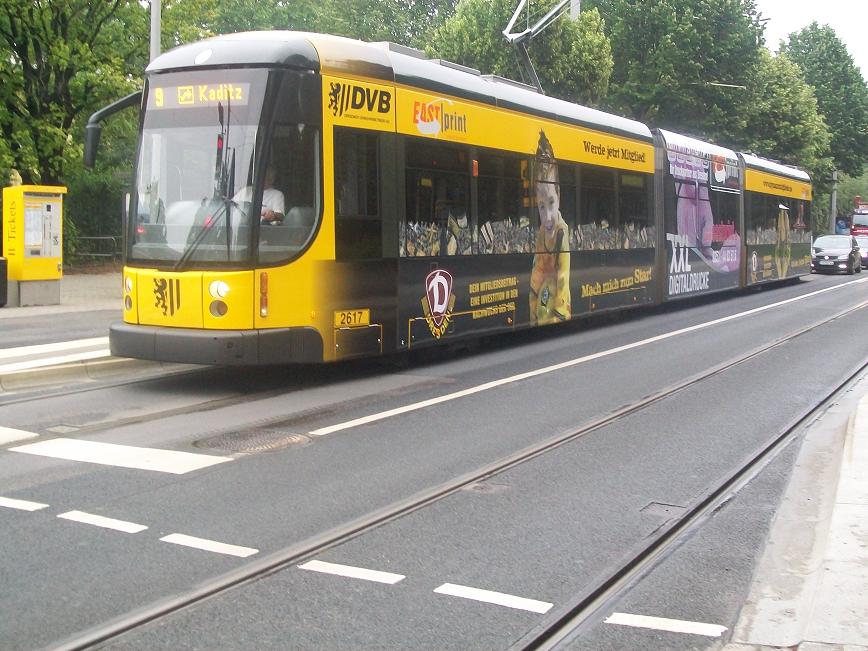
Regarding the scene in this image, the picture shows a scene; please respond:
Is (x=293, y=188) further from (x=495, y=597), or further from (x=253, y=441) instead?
(x=495, y=597)

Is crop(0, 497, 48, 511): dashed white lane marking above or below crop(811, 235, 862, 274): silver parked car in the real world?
below

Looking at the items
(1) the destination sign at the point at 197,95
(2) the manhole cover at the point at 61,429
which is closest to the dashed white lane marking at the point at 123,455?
(2) the manhole cover at the point at 61,429

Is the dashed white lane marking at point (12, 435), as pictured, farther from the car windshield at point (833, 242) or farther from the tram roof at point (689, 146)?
the car windshield at point (833, 242)

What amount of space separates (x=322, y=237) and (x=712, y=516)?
17.4ft

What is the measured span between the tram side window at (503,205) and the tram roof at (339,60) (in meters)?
0.80

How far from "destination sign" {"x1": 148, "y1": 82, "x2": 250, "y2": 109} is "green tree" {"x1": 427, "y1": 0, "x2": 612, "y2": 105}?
2897cm

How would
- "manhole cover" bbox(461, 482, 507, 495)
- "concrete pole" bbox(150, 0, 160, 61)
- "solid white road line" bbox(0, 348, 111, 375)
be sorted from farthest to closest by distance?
1. "concrete pole" bbox(150, 0, 160, 61)
2. "solid white road line" bbox(0, 348, 111, 375)
3. "manhole cover" bbox(461, 482, 507, 495)

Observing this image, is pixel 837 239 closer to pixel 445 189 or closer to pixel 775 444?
pixel 445 189

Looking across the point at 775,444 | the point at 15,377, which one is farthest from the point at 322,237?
the point at 775,444

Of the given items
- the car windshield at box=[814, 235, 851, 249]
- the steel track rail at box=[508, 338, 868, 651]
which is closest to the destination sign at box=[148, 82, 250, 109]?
the steel track rail at box=[508, 338, 868, 651]

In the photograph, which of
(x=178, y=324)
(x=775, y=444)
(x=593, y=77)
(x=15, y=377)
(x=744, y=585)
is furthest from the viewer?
(x=593, y=77)

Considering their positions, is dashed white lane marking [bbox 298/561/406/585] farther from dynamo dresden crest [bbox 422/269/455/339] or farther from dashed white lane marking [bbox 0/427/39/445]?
dynamo dresden crest [bbox 422/269/455/339]

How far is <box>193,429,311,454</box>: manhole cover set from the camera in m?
7.64

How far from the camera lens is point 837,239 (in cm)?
4119
